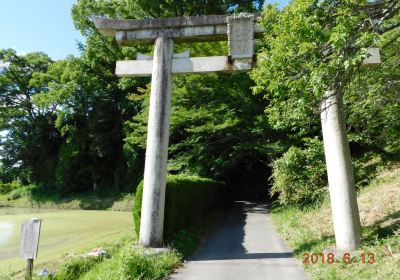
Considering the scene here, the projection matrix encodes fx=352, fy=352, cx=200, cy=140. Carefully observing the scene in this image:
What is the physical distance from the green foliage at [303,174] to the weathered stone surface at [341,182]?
17.8 ft

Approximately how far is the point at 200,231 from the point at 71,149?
22888mm


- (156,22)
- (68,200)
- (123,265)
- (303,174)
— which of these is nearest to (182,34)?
(156,22)

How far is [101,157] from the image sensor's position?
101 ft

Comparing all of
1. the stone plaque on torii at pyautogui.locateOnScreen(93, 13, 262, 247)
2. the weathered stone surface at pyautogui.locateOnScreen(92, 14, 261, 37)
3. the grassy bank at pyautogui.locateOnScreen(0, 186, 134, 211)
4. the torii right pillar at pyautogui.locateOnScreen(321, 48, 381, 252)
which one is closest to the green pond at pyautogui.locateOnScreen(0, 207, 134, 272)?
the stone plaque on torii at pyautogui.locateOnScreen(93, 13, 262, 247)

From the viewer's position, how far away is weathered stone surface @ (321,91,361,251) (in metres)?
6.55

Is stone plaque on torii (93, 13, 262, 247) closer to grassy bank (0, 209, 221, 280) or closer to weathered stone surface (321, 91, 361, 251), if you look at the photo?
grassy bank (0, 209, 221, 280)

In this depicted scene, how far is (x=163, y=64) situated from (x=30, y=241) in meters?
4.68

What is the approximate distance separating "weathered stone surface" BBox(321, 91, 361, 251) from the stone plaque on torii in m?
2.31

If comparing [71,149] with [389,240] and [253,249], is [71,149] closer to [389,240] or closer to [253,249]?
[253,249]

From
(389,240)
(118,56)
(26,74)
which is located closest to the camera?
(389,240)

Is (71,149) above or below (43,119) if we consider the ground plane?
below

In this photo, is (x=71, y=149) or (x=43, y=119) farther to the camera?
(x=43, y=119)

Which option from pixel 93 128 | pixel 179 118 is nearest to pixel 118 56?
pixel 93 128

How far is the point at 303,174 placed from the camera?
12508mm
